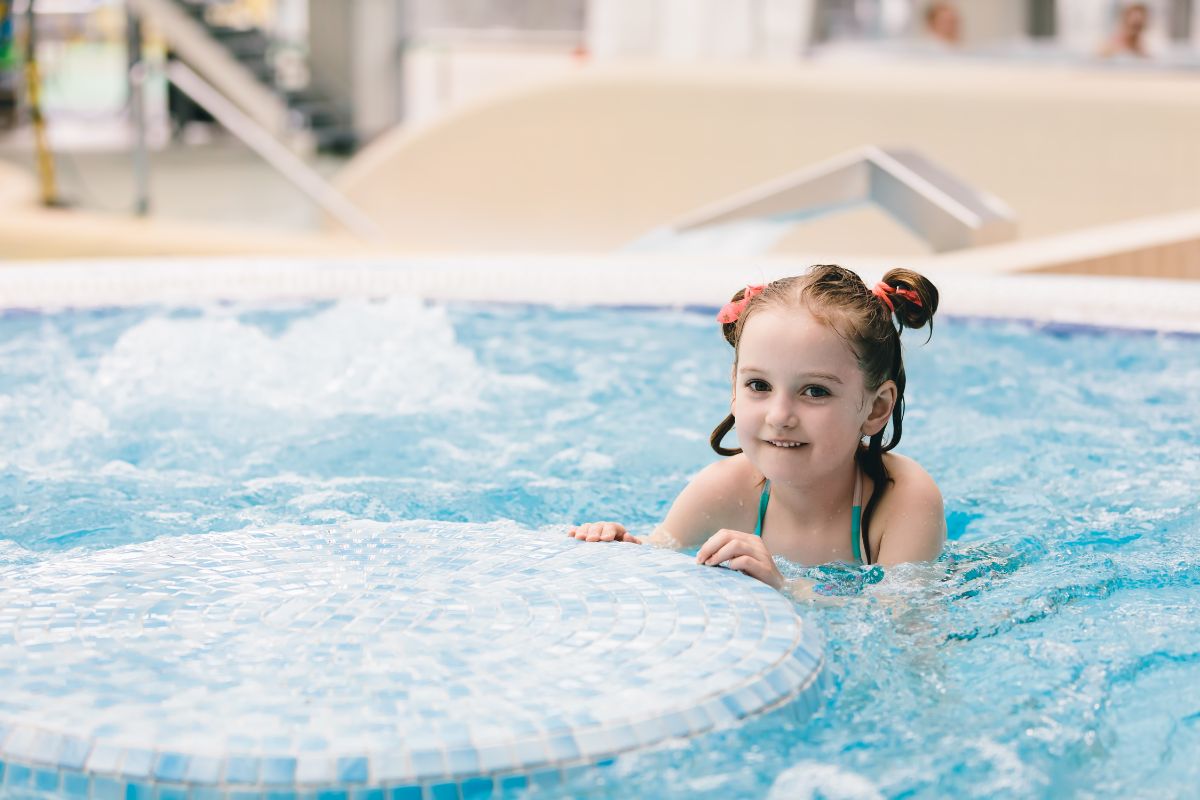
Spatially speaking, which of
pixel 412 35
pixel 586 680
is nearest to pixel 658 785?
pixel 586 680

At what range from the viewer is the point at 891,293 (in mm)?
2129

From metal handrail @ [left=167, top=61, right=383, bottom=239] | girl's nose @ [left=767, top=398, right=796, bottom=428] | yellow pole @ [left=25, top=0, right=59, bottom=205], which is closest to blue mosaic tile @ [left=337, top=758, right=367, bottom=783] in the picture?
girl's nose @ [left=767, top=398, right=796, bottom=428]

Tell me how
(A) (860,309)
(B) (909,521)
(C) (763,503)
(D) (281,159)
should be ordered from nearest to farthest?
(A) (860,309) → (B) (909,521) → (C) (763,503) → (D) (281,159)

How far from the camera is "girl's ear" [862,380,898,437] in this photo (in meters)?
2.14

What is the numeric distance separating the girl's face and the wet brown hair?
0.06 ft

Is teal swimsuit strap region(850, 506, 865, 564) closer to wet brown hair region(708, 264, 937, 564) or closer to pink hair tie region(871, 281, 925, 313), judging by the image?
wet brown hair region(708, 264, 937, 564)

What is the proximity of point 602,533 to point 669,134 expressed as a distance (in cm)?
552

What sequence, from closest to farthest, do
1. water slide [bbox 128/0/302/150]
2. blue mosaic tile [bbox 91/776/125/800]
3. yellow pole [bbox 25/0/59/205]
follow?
1. blue mosaic tile [bbox 91/776/125/800]
2. yellow pole [bbox 25/0/59/205]
3. water slide [bbox 128/0/302/150]

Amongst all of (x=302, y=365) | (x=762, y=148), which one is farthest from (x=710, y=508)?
(x=762, y=148)

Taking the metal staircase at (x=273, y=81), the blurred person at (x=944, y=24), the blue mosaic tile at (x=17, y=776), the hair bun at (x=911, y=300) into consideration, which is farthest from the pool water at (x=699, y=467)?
the metal staircase at (x=273, y=81)

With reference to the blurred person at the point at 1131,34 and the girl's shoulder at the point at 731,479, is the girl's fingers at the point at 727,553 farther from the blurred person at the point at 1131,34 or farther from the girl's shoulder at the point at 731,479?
the blurred person at the point at 1131,34

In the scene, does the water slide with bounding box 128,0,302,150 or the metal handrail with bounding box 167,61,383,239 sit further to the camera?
the water slide with bounding box 128,0,302,150

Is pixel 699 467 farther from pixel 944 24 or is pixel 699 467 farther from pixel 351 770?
pixel 944 24

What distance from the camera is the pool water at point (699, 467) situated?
1.67 meters
